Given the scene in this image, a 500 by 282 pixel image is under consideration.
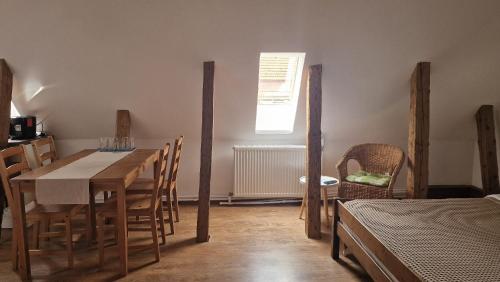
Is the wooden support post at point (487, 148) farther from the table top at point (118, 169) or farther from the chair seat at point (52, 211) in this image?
the chair seat at point (52, 211)

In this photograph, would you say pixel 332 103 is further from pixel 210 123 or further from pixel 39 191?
pixel 39 191

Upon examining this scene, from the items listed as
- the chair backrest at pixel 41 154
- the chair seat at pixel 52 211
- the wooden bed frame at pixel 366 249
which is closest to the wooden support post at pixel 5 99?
the chair backrest at pixel 41 154

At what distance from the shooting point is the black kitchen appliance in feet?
10.9

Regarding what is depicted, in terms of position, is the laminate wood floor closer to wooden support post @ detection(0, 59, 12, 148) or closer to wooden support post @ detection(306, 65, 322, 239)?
wooden support post @ detection(306, 65, 322, 239)

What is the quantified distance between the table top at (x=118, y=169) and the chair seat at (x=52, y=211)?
268 mm

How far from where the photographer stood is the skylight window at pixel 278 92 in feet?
11.7

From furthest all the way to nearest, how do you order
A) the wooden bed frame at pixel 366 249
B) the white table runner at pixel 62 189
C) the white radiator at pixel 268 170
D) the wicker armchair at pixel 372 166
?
1. the white radiator at pixel 268 170
2. the wicker armchair at pixel 372 166
3. the white table runner at pixel 62 189
4. the wooden bed frame at pixel 366 249

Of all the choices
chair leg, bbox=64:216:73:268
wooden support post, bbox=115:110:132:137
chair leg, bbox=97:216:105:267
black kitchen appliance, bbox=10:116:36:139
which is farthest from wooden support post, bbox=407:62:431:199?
black kitchen appliance, bbox=10:116:36:139

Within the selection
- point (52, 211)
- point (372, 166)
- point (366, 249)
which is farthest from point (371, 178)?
point (52, 211)

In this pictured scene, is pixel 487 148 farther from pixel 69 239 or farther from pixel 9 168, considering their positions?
pixel 9 168

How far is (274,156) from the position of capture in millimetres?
3865

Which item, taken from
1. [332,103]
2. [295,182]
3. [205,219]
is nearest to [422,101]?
[332,103]

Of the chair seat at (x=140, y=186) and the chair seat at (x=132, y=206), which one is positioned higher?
the chair seat at (x=140, y=186)

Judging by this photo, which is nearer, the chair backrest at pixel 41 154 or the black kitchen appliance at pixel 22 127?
the chair backrest at pixel 41 154
